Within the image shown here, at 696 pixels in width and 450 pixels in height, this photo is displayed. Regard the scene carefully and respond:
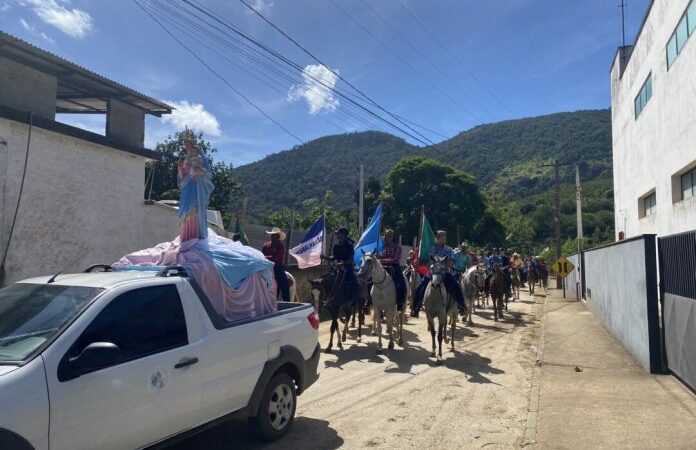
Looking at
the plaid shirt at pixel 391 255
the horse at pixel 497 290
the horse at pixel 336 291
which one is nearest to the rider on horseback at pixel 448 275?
the plaid shirt at pixel 391 255

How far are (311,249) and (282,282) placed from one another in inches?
149

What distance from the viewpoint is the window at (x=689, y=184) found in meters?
15.1

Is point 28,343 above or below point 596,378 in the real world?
above

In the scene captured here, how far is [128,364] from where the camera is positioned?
4.11 metres

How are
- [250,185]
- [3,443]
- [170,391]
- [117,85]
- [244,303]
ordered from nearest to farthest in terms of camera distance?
[3,443] → [170,391] → [244,303] → [117,85] → [250,185]

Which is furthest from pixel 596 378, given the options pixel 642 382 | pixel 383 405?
pixel 383 405

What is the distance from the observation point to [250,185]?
64.9 metres

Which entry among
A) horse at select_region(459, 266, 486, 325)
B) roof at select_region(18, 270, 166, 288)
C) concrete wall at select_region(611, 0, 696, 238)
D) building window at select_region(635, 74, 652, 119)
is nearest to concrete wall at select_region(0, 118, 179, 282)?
roof at select_region(18, 270, 166, 288)

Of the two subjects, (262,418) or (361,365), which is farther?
(361,365)

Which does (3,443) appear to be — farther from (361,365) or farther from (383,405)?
(361,365)

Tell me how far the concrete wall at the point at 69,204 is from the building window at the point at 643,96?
18156 millimetres

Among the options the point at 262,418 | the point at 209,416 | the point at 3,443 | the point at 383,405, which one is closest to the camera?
the point at 3,443

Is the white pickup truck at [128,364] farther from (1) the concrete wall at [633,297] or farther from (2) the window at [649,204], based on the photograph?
(2) the window at [649,204]

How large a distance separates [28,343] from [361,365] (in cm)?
694
